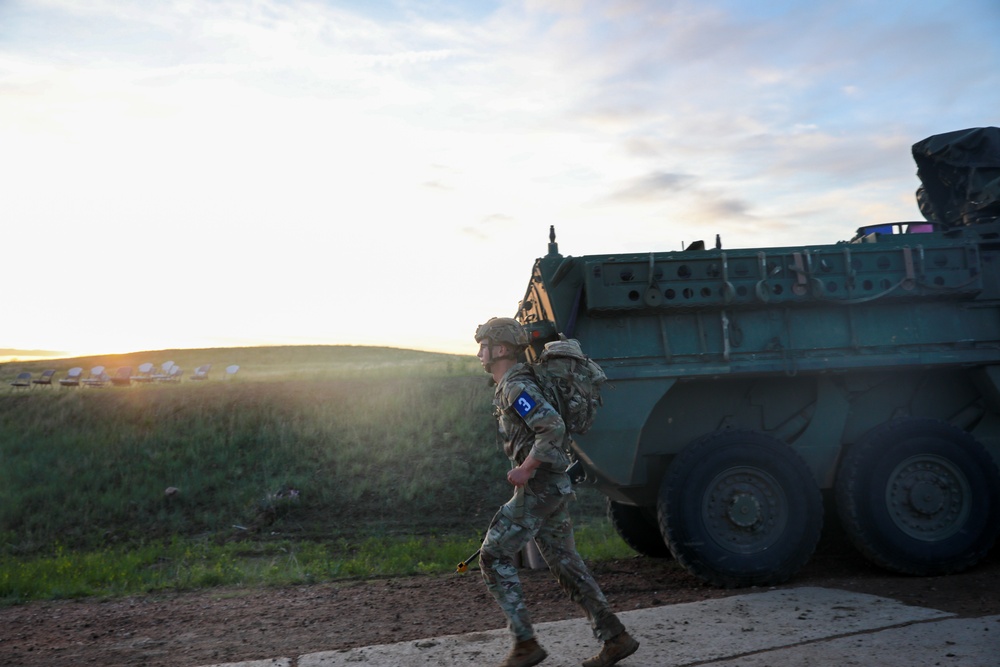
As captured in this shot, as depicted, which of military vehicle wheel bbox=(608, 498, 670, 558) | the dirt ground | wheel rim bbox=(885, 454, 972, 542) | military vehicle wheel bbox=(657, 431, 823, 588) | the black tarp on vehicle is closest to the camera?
the dirt ground

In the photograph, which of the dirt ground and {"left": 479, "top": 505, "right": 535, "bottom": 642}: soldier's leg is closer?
{"left": 479, "top": 505, "right": 535, "bottom": 642}: soldier's leg

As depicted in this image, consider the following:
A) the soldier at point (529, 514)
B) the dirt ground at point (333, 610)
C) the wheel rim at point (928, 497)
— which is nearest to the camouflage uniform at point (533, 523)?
the soldier at point (529, 514)

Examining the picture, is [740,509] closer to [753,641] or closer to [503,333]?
[753,641]

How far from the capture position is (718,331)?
7.57 m

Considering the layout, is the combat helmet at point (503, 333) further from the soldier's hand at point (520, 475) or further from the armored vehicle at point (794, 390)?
the armored vehicle at point (794, 390)

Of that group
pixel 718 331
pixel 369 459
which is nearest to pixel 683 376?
pixel 718 331

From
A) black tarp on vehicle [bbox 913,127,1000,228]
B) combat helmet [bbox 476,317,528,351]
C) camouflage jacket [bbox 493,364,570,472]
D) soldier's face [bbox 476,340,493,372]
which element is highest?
black tarp on vehicle [bbox 913,127,1000,228]

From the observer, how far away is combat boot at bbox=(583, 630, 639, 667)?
4.85 metres

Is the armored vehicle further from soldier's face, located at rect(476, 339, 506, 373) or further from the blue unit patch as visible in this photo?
the blue unit patch

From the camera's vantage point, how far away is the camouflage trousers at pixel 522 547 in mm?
4855

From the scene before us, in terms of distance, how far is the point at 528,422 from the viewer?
4762 millimetres

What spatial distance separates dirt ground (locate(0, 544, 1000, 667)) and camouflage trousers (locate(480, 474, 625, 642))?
4.36 ft

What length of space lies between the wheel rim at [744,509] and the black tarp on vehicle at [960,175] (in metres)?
3.23

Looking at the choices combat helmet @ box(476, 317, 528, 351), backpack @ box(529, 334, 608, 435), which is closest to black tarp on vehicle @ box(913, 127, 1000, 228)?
backpack @ box(529, 334, 608, 435)
